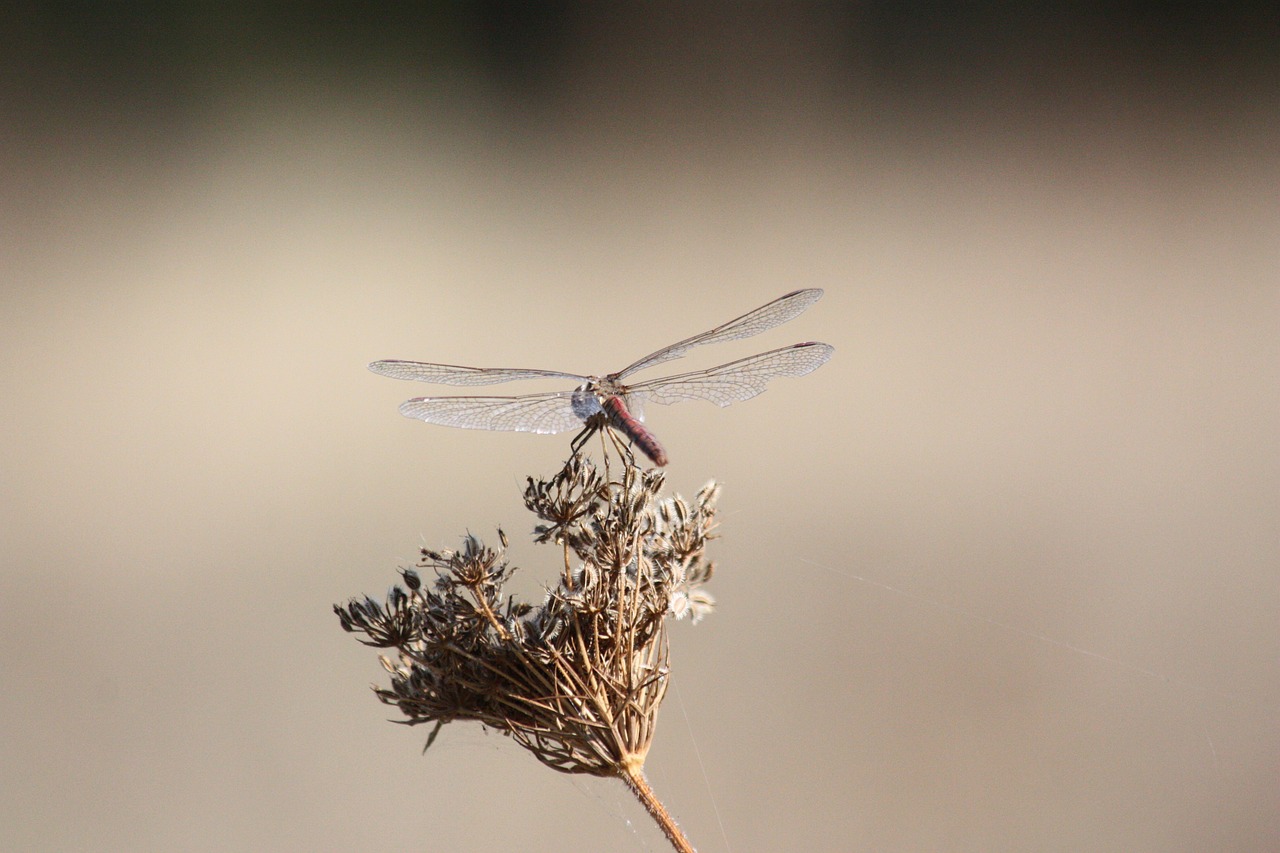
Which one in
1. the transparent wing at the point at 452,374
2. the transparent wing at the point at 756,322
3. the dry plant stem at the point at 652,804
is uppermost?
the transparent wing at the point at 452,374

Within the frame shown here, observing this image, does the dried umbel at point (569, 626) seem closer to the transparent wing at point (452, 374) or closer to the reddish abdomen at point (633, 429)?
the reddish abdomen at point (633, 429)

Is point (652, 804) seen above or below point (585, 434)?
below

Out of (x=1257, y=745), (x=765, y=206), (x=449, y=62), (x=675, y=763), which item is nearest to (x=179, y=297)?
(x=449, y=62)

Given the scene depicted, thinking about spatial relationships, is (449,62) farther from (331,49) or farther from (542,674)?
A: (542,674)

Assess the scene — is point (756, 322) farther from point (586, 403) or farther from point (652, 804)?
point (652, 804)

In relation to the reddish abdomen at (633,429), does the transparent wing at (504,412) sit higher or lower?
higher

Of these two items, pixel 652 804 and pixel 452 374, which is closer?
pixel 652 804

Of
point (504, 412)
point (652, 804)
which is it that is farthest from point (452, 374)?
point (652, 804)

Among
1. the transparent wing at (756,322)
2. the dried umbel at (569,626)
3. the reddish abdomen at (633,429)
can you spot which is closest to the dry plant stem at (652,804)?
the dried umbel at (569,626)
